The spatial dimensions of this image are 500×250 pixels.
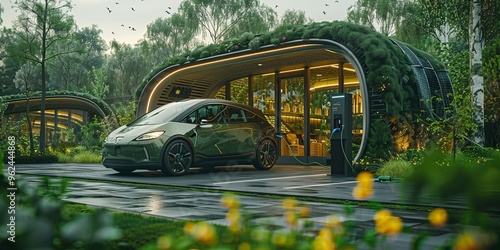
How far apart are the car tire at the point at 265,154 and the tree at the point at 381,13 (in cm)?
2389

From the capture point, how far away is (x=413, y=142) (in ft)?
41.2

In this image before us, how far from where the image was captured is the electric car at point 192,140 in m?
10.7

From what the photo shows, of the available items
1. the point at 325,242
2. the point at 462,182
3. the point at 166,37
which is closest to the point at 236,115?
the point at 325,242

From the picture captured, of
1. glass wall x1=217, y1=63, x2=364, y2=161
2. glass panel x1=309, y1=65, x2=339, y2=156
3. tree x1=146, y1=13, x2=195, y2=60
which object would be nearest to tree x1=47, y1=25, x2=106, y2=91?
tree x1=146, y1=13, x2=195, y2=60

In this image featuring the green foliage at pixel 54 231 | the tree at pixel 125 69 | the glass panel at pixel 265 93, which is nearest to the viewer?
the green foliage at pixel 54 231

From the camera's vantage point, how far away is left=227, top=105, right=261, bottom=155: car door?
39.7 ft

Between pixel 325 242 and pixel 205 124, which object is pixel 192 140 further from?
pixel 325 242

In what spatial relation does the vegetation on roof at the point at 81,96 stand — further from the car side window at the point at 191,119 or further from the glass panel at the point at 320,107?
the car side window at the point at 191,119

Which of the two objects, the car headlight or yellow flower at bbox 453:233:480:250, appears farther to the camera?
the car headlight

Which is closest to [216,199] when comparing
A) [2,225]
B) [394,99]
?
[2,225]

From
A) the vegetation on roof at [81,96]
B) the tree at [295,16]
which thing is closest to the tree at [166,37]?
the tree at [295,16]

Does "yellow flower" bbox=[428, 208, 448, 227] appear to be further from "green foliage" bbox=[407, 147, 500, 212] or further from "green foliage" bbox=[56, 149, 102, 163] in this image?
"green foliage" bbox=[56, 149, 102, 163]

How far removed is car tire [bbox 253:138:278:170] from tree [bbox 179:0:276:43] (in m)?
26.3

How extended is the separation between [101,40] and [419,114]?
62.0 m
